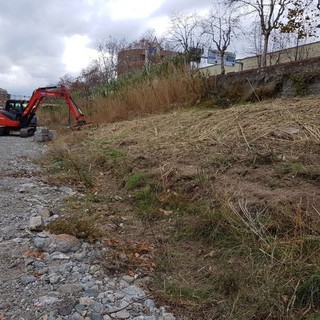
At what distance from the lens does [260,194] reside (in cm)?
300

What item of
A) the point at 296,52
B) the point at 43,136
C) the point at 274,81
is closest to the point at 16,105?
the point at 43,136

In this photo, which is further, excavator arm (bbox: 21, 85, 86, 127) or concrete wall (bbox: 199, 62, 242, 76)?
excavator arm (bbox: 21, 85, 86, 127)

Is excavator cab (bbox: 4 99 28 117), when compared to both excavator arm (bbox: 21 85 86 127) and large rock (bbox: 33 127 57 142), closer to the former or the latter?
excavator arm (bbox: 21 85 86 127)

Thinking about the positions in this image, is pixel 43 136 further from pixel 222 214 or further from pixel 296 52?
A: pixel 296 52

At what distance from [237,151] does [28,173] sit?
3.47 meters

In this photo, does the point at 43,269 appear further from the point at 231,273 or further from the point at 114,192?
the point at 114,192

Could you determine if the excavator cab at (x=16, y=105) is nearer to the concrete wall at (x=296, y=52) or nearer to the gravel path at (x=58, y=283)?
the concrete wall at (x=296, y=52)

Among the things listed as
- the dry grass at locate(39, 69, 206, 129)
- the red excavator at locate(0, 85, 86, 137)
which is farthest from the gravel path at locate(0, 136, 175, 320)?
the red excavator at locate(0, 85, 86, 137)

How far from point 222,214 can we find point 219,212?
0.24 ft

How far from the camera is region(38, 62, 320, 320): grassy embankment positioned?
6.69 feet

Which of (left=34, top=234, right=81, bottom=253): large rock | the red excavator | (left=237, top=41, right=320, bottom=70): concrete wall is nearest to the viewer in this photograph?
(left=34, top=234, right=81, bottom=253): large rock

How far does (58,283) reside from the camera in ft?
7.30

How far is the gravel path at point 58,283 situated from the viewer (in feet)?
6.39

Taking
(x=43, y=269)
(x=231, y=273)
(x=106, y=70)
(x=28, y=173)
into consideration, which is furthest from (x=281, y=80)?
(x=106, y=70)
